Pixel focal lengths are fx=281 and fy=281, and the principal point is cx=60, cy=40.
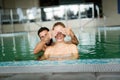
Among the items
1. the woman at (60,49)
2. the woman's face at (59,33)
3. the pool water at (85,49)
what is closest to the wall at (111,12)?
the pool water at (85,49)

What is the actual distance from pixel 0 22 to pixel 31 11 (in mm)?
1907

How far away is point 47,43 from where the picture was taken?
4121 mm

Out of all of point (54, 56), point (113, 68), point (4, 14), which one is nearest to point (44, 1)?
point (4, 14)

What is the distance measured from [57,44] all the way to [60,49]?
0.11 m

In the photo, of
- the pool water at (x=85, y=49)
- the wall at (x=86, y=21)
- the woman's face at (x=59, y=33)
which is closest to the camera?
the woman's face at (x=59, y=33)

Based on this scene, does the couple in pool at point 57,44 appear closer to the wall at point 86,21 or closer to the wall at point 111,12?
the wall at point 86,21

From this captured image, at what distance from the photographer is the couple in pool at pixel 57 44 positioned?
3.93 meters

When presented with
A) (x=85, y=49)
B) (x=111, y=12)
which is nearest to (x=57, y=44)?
(x=85, y=49)

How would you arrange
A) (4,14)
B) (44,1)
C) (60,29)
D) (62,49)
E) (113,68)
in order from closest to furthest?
(113,68), (60,29), (62,49), (4,14), (44,1)

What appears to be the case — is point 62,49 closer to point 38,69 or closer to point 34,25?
point 38,69

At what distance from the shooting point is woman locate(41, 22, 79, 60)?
3950 millimetres

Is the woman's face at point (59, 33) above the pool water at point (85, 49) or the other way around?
above

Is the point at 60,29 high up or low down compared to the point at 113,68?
up

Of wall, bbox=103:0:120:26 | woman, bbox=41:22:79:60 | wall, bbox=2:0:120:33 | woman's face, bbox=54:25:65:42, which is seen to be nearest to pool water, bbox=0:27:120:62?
woman, bbox=41:22:79:60
